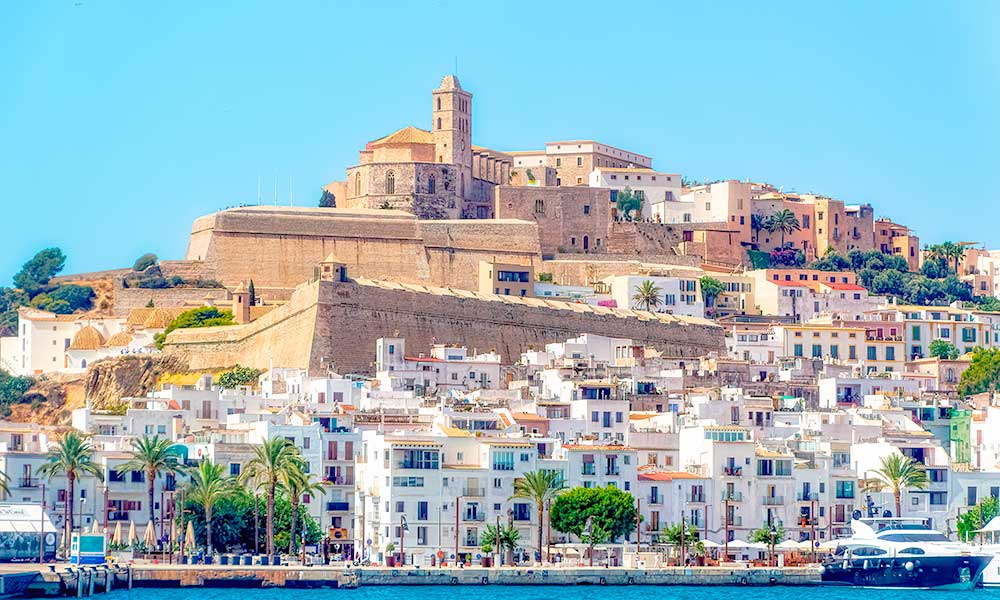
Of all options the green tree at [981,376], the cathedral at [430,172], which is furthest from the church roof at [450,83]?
the green tree at [981,376]

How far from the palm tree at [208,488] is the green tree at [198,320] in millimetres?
37062

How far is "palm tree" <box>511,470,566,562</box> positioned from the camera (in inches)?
2420

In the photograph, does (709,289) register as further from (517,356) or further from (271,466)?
(271,466)

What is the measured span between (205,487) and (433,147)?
55947 millimetres

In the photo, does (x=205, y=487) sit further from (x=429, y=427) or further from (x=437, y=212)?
(x=437, y=212)

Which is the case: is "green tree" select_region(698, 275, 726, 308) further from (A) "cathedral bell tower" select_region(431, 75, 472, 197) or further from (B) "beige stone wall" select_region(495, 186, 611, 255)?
(A) "cathedral bell tower" select_region(431, 75, 472, 197)

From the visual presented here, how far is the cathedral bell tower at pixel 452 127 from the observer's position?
4515 inches

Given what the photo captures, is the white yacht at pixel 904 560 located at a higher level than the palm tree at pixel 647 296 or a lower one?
lower

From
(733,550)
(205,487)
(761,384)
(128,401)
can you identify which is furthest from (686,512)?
(128,401)

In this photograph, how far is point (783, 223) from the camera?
119 metres

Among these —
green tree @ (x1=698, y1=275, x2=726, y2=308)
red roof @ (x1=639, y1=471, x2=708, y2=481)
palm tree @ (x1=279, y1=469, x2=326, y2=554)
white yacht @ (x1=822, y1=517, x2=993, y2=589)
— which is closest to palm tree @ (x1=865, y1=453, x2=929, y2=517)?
white yacht @ (x1=822, y1=517, x2=993, y2=589)

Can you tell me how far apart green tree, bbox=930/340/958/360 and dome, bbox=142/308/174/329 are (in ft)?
109

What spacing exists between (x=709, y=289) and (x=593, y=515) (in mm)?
44433

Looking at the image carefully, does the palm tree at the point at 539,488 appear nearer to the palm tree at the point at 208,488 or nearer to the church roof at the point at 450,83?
the palm tree at the point at 208,488
